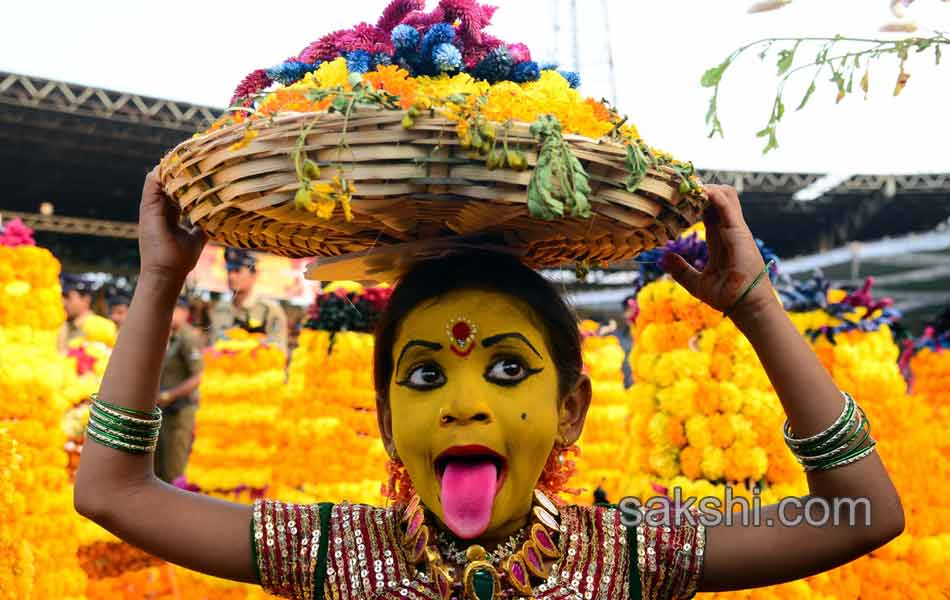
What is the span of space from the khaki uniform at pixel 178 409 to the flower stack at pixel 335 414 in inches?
115

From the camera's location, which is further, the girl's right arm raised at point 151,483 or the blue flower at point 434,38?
the girl's right arm raised at point 151,483

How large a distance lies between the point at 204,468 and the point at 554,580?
3777 mm

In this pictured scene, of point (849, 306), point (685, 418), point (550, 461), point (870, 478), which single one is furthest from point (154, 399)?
point (849, 306)

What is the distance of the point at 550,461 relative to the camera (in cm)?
198

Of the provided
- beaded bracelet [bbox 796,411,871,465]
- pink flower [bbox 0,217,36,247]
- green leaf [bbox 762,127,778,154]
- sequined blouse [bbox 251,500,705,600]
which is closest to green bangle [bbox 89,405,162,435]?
sequined blouse [bbox 251,500,705,600]

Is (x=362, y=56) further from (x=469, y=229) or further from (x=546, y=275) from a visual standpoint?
(x=546, y=275)

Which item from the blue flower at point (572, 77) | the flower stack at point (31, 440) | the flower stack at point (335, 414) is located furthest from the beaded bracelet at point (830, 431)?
the flower stack at point (31, 440)

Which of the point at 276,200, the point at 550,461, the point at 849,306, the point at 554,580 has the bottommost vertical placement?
the point at 554,580

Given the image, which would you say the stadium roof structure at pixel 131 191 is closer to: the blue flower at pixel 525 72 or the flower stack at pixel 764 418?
the flower stack at pixel 764 418

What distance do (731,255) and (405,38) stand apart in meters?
0.80

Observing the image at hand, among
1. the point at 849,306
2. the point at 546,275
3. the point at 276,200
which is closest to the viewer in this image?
the point at 276,200

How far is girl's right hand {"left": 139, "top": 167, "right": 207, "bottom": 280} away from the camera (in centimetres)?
183

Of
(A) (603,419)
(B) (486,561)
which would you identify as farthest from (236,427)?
(B) (486,561)

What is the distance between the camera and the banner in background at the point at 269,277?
13709 mm
